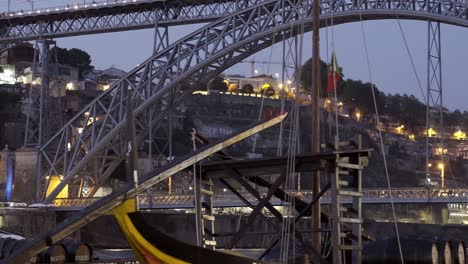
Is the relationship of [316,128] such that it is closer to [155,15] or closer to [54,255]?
[54,255]

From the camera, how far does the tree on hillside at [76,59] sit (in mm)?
105044

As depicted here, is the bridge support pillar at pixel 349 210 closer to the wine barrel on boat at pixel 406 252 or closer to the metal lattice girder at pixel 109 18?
the wine barrel on boat at pixel 406 252

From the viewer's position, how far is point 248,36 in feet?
143

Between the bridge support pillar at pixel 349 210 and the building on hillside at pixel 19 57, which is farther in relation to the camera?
the building on hillside at pixel 19 57

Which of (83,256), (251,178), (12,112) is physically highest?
(12,112)

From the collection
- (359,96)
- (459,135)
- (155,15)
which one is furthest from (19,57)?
(459,135)

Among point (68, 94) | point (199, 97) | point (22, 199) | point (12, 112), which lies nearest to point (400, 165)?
point (199, 97)

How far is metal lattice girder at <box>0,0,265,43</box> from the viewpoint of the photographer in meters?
46.4

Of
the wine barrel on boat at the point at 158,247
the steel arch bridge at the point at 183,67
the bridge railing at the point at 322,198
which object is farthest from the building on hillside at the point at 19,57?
the wine barrel on boat at the point at 158,247

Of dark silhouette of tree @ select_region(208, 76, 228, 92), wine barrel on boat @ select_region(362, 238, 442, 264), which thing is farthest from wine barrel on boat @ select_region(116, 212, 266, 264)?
dark silhouette of tree @ select_region(208, 76, 228, 92)

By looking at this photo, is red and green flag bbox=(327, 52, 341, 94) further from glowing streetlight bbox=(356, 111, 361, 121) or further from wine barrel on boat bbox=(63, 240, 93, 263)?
glowing streetlight bbox=(356, 111, 361, 121)

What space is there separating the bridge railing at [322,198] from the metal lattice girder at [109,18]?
977 centimetres

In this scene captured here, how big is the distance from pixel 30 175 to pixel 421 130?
83.3 m

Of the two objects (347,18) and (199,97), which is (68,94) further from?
(347,18)
